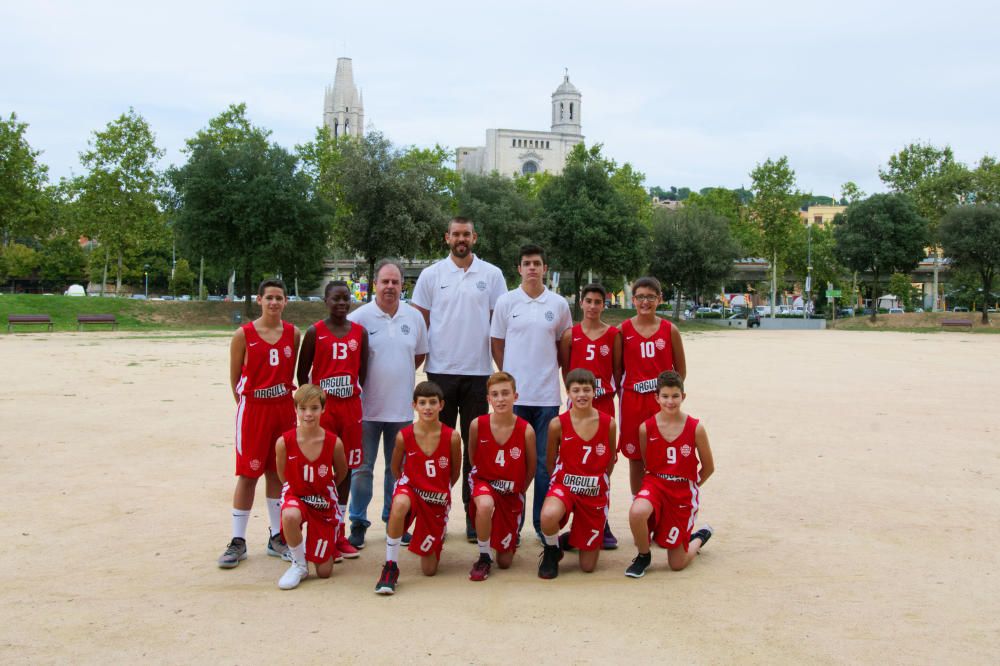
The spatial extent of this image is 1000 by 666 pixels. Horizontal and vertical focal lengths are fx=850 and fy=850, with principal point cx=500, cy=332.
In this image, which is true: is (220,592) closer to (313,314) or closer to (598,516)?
(598,516)

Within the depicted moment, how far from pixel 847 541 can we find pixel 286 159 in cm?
4673

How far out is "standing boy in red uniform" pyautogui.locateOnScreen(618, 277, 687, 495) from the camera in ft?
22.4

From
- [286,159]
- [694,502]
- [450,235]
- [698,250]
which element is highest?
[286,159]

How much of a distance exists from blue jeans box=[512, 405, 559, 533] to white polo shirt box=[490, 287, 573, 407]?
69mm

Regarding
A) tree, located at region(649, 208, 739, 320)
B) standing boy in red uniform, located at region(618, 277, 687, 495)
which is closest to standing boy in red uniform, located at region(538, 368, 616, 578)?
standing boy in red uniform, located at region(618, 277, 687, 495)

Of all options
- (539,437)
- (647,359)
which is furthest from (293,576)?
(647,359)

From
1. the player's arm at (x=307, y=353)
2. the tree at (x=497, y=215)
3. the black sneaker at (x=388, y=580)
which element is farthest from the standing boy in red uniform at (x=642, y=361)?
the tree at (x=497, y=215)

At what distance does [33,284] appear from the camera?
93625mm

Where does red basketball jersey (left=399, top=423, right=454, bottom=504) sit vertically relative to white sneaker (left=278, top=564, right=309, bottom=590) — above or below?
above

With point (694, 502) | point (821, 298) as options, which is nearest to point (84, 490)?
point (694, 502)

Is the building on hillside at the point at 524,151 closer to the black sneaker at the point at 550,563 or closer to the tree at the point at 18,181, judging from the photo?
the tree at the point at 18,181

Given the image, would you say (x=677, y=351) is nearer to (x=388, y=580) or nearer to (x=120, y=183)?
(x=388, y=580)

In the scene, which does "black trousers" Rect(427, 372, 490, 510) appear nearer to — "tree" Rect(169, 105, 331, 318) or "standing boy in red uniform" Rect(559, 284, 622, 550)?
"standing boy in red uniform" Rect(559, 284, 622, 550)

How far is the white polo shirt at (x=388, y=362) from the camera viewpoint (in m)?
6.70
